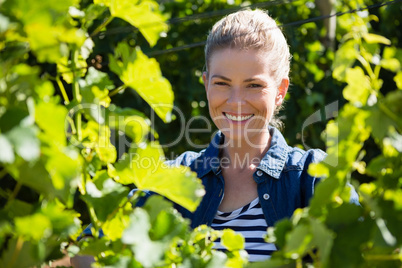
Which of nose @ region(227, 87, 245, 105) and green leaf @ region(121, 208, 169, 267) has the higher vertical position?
green leaf @ region(121, 208, 169, 267)

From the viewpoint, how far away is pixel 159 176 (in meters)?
0.67

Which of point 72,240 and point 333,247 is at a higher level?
point 333,247

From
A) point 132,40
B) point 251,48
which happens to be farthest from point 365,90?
point 132,40

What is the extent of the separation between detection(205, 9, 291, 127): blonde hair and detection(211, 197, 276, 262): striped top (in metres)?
0.42

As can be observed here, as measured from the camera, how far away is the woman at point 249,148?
1.47 m

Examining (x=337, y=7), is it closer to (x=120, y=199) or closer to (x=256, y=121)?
(x=256, y=121)

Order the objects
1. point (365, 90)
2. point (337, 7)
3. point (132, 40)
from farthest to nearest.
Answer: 1. point (337, 7)
2. point (132, 40)
3. point (365, 90)

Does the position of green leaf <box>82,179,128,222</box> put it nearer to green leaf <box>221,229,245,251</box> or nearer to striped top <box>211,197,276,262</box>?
green leaf <box>221,229,245,251</box>

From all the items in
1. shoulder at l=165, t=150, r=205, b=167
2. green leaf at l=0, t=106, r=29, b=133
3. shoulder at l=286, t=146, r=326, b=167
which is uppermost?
green leaf at l=0, t=106, r=29, b=133

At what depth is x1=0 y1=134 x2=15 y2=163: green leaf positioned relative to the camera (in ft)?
1.58

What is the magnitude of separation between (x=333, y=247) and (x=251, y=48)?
3.42ft

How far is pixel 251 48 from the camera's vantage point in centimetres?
153

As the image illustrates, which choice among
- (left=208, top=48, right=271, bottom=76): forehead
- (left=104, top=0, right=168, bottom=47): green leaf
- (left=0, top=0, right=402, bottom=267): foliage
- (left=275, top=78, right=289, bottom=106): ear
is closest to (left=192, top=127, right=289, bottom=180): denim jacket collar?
(left=275, top=78, right=289, bottom=106): ear

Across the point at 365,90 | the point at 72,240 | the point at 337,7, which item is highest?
the point at 365,90
